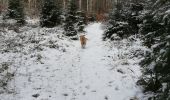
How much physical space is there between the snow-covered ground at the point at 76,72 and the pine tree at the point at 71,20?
423 centimetres

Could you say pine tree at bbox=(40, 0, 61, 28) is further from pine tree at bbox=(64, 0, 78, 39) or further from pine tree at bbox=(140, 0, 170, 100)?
pine tree at bbox=(140, 0, 170, 100)

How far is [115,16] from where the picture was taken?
21.5m

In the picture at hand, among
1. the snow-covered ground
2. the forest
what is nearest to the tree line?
the forest

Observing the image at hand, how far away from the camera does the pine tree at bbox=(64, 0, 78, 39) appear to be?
23.9m

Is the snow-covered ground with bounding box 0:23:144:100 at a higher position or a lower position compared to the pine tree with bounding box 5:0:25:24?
lower

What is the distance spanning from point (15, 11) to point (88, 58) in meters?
12.8

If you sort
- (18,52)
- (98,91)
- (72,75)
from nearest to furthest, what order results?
(98,91)
(72,75)
(18,52)

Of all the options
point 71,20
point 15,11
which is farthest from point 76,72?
point 15,11

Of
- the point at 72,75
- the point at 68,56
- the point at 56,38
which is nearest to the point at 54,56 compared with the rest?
the point at 68,56

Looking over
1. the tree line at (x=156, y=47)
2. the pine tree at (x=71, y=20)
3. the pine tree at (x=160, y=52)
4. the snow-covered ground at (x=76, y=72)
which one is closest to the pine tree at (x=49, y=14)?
the pine tree at (x=71, y=20)

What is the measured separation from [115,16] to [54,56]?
7235mm

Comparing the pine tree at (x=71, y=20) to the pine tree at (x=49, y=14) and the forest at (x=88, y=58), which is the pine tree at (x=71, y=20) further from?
the pine tree at (x=49, y=14)

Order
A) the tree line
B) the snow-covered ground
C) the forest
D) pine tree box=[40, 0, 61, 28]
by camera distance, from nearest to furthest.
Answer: the tree line
the forest
the snow-covered ground
pine tree box=[40, 0, 61, 28]

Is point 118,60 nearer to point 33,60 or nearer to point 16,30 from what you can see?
point 33,60
